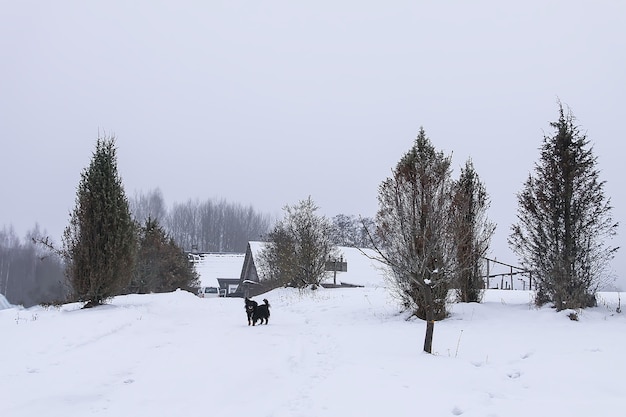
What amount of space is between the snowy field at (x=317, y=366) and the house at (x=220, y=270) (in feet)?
129

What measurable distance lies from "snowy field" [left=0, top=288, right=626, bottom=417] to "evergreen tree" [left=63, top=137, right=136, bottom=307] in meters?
2.06

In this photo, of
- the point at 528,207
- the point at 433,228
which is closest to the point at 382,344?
the point at 433,228

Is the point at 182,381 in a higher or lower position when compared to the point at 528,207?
lower

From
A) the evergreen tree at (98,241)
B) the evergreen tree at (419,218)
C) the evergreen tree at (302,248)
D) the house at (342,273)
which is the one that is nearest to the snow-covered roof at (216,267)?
the house at (342,273)

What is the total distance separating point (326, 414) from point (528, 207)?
31.5 ft

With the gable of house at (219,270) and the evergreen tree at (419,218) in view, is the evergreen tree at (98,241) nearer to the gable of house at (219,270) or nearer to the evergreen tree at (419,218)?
the evergreen tree at (419,218)

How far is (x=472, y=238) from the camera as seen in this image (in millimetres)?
14039

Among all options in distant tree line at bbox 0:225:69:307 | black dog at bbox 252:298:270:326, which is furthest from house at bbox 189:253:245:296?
black dog at bbox 252:298:270:326

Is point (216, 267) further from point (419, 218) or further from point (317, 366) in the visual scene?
point (317, 366)

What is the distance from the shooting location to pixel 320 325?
43.4 ft

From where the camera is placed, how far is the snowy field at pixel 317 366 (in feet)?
18.4

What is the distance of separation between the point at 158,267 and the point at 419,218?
20.0 meters

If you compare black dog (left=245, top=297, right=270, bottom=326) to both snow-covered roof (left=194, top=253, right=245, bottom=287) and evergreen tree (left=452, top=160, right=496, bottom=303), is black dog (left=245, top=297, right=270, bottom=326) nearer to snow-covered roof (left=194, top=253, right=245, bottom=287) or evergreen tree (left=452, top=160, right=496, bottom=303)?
evergreen tree (left=452, top=160, right=496, bottom=303)

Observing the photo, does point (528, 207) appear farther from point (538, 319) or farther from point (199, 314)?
point (199, 314)
